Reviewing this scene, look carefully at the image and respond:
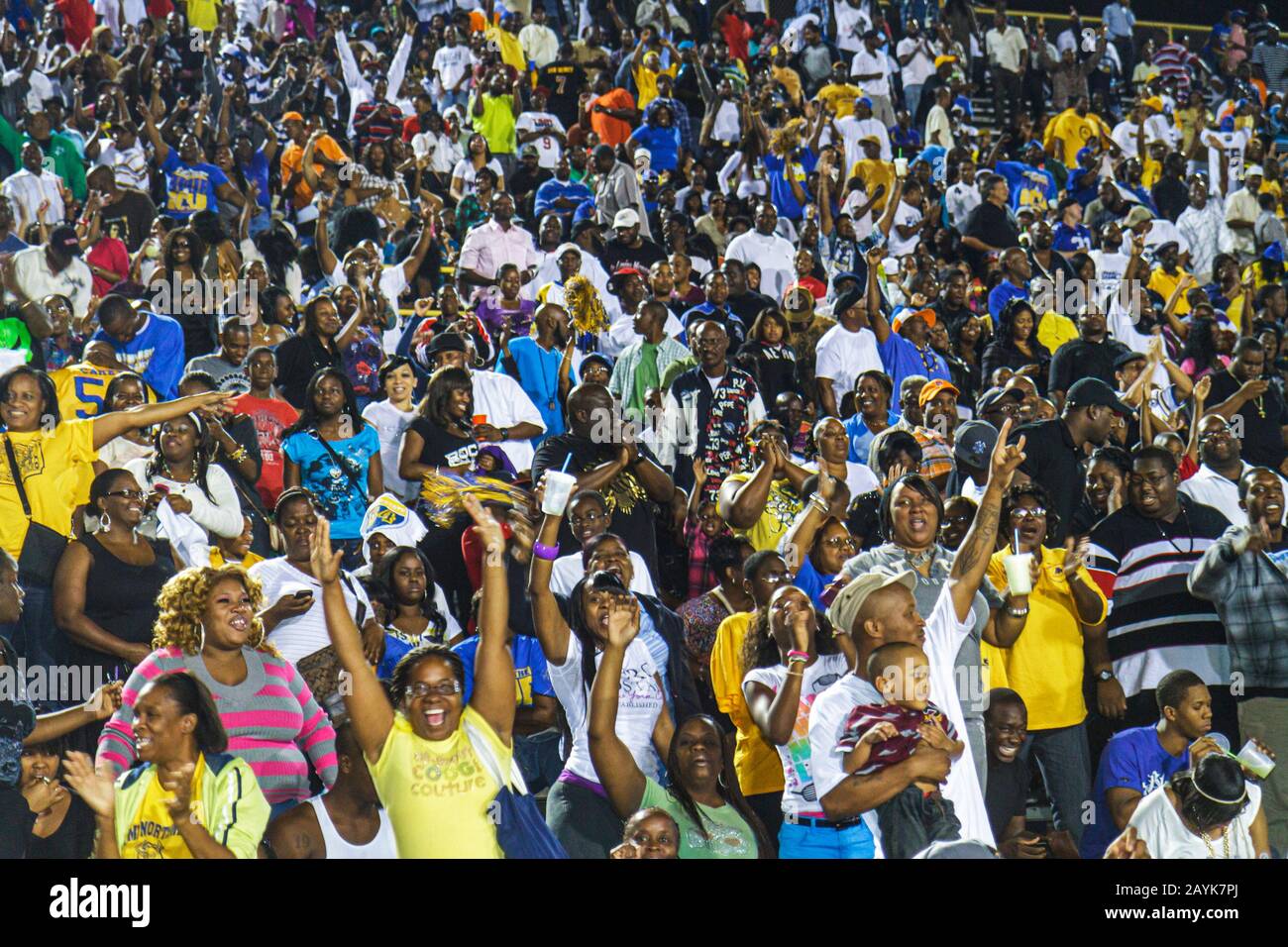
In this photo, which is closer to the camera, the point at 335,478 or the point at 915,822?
the point at 915,822

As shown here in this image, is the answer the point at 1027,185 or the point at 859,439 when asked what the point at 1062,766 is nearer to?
the point at 859,439

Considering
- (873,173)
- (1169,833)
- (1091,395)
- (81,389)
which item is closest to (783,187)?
(873,173)

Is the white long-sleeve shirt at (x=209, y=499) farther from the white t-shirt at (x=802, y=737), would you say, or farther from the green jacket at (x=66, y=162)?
the green jacket at (x=66, y=162)

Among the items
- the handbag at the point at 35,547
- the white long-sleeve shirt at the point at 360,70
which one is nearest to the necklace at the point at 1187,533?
the handbag at the point at 35,547

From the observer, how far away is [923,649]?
196 inches

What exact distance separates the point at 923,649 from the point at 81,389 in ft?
13.6

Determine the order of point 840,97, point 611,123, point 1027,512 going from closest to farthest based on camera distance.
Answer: point 1027,512
point 611,123
point 840,97

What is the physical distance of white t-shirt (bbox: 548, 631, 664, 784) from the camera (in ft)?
18.2

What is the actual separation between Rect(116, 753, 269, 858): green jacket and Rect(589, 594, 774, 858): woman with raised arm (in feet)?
3.65

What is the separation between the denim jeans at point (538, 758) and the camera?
6.30 m

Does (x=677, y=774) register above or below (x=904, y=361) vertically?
below

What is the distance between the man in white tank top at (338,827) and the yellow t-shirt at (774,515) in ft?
9.31

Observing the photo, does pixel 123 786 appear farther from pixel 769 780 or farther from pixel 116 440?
pixel 116 440
